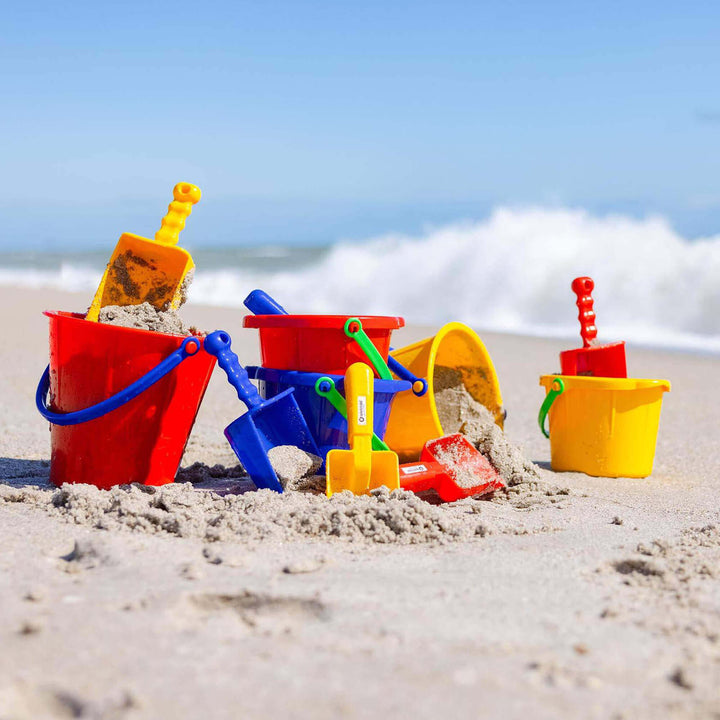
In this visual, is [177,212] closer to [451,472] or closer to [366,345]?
[366,345]

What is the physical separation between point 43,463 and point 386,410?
1.30 meters

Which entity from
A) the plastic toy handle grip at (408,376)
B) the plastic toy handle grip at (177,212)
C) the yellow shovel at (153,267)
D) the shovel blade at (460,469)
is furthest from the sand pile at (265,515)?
the plastic toy handle grip at (177,212)

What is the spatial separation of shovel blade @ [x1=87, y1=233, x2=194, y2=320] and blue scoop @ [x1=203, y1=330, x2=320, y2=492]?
0.35 m

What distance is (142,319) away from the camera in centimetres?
248

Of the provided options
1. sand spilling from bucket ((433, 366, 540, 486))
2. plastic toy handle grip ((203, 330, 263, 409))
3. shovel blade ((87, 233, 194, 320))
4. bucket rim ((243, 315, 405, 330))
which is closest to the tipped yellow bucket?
sand spilling from bucket ((433, 366, 540, 486))

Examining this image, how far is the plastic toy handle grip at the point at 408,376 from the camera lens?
2725mm

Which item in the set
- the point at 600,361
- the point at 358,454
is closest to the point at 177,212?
the point at 358,454

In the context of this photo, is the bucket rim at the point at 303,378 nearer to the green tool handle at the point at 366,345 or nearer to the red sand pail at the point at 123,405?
the green tool handle at the point at 366,345

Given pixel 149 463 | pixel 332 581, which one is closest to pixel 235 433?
pixel 149 463

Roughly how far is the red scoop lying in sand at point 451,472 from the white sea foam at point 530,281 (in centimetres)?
635

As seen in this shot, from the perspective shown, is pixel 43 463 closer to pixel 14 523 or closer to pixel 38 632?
pixel 14 523

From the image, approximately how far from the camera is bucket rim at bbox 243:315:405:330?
8.16ft

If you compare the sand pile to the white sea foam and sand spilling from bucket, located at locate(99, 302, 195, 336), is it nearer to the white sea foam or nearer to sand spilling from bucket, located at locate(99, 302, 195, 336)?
sand spilling from bucket, located at locate(99, 302, 195, 336)

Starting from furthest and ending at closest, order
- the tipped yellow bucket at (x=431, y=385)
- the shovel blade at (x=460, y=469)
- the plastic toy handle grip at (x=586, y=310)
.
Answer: the plastic toy handle grip at (x=586, y=310) < the tipped yellow bucket at (x=431, y=385) < the shovel blade at (x=460, y=469)
